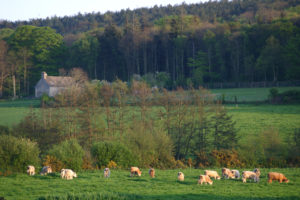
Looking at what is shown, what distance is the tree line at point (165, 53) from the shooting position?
233ft

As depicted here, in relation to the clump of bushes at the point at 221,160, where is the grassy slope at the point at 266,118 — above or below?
above

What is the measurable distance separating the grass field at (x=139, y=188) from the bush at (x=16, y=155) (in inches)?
62.2

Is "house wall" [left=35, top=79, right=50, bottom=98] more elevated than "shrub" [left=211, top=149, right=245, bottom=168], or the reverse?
"house wall" [left=35, top=79, right=50, bottom=98]

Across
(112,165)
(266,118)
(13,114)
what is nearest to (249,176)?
(112,165)

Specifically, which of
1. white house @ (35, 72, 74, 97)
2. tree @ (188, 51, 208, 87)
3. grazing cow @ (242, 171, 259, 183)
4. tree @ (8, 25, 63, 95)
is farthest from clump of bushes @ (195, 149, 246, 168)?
tree @ (8, 25, 63, 95)

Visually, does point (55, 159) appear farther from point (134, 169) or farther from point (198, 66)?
point (198, 66)

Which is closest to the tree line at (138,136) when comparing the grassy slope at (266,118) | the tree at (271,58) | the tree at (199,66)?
the grassy slope at (266,118)

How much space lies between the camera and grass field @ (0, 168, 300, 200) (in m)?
9.79

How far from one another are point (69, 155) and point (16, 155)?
249 cm

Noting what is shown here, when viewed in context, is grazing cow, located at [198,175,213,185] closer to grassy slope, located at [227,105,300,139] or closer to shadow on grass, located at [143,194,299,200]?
shadow on grass, located at [143,194,299,200]

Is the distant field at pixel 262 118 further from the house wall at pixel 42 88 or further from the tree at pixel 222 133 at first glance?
the house wall at pixel 42 88

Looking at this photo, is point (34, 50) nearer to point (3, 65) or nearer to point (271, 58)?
point (3, 65)

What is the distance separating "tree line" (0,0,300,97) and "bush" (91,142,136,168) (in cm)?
4993

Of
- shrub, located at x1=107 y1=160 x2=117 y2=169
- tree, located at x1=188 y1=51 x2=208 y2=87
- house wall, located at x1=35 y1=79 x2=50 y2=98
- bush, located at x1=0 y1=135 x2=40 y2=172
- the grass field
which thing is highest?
tree, located at x1=188 y1=51 x2=208 y2=87
